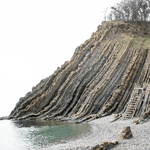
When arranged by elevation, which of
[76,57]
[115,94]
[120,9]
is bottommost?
[115,94]

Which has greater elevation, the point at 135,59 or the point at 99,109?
the point at 135,59

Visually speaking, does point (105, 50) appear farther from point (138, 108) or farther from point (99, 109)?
point (138, 108)

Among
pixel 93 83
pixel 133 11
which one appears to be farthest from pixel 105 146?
pixel 133 11

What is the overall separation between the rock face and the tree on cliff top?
7085 millimetres

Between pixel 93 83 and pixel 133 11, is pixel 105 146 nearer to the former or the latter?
pixel 93 83

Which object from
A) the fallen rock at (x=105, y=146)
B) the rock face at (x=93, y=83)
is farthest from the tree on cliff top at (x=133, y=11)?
the fallen rock at (x=105, y=146)

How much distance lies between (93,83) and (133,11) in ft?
75.0

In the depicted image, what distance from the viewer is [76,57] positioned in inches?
1457

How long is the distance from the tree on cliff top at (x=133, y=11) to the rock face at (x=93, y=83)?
709 centimetres

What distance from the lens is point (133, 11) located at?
141ft

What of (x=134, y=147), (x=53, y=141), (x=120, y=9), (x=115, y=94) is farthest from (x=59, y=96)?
(x=120, y=9)

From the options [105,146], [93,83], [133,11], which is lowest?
[93,83]

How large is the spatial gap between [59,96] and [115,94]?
30.7 feet

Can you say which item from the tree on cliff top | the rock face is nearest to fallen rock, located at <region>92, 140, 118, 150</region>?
the rock face
